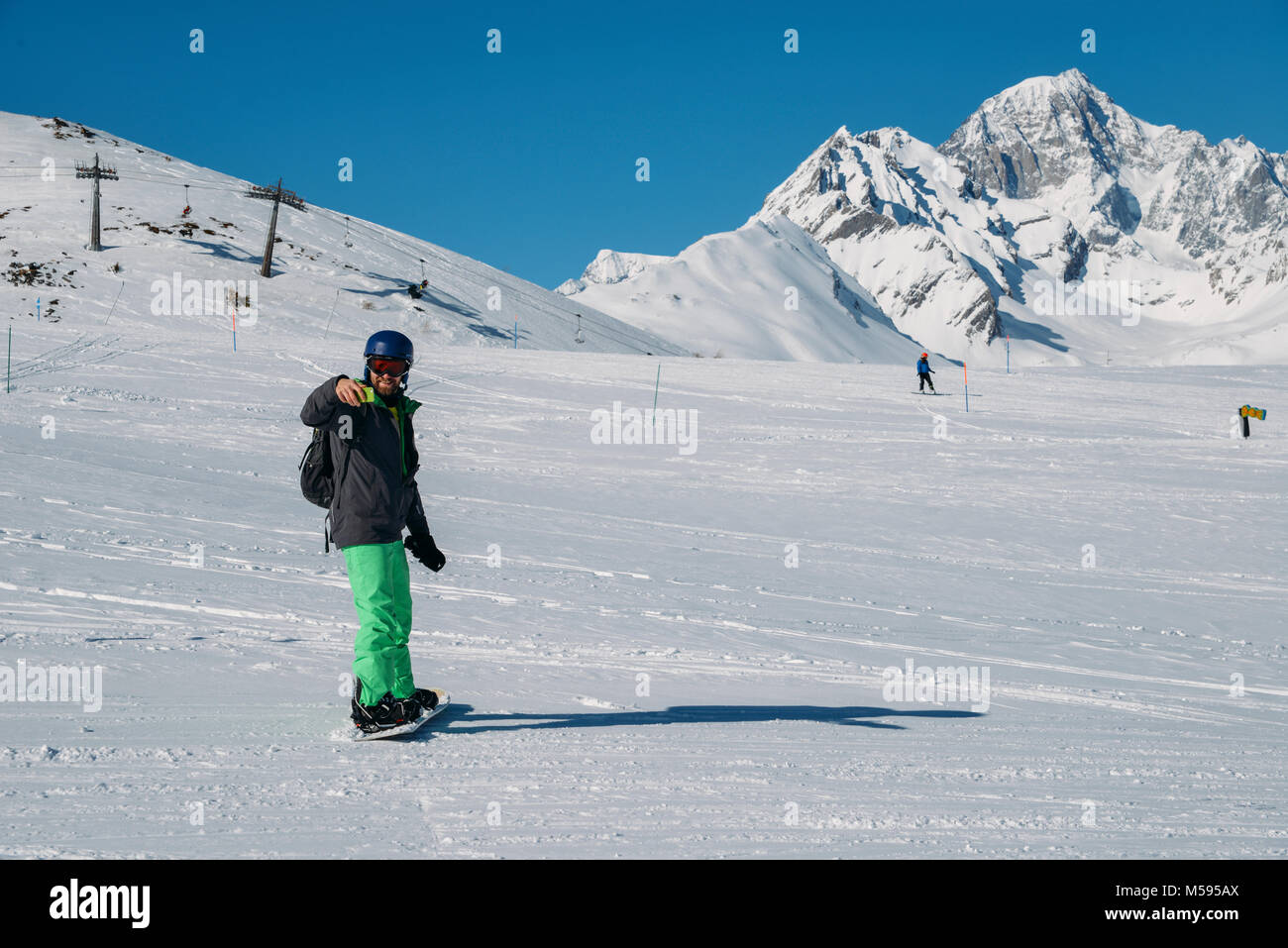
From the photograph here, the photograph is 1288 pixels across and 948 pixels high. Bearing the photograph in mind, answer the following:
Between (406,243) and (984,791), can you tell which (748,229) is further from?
(984,791)

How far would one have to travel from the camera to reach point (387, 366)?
4848 mm

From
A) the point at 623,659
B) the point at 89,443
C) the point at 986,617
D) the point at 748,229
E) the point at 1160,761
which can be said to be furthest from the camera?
the point at 748,229

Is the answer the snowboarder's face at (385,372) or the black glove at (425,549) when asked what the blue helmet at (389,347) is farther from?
the black glove at (425,549)

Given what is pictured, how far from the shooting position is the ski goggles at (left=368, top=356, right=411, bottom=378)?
483cm

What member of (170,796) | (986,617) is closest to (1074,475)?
(986,617)

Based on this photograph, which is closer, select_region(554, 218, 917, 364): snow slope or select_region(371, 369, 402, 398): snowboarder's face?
select_region(371, 369, 402, 398): snowboarder's face

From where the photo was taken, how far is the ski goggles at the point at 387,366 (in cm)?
483

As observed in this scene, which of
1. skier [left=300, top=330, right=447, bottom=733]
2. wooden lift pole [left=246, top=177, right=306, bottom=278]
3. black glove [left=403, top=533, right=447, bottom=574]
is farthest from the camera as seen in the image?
wooden lift pole [left=246, top=177, right=306, bottom=278]

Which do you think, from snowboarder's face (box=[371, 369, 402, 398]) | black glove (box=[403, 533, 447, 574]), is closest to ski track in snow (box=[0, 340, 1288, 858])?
black glove (box=[403, 533, 447, 574])

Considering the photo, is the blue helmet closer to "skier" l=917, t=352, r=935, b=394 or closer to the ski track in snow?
the ski track in snow

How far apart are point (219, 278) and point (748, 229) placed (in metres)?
135

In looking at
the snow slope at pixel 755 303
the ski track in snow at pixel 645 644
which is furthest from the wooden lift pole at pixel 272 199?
the snow slope at pixel 755 303

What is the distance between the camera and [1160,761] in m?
5.27

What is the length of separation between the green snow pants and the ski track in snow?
345mm
